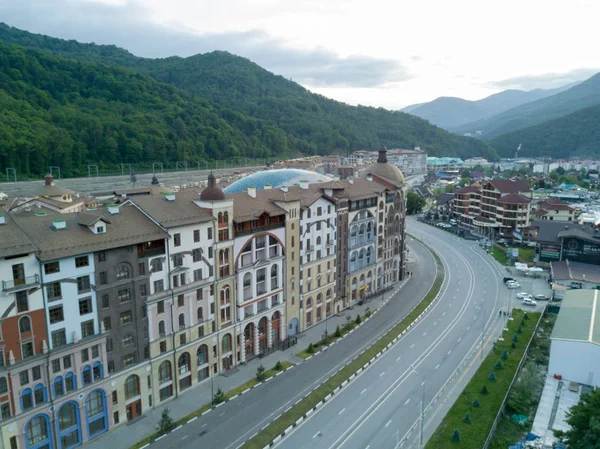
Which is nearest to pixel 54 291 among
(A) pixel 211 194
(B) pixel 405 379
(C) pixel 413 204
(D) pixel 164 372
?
(D) pixel 164 372

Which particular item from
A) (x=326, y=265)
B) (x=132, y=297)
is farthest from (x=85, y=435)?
(x=326, y=265)

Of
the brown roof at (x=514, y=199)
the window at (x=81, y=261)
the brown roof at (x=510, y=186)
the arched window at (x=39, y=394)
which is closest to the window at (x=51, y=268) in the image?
the window at (x=81, y=261)

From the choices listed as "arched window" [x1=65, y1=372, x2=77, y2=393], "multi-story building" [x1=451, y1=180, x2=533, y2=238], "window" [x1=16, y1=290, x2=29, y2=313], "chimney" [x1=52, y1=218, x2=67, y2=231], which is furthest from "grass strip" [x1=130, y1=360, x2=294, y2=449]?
"multi-story building" [x1=451, y1=180, x2=533, y2=238]

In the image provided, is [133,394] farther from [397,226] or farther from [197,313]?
[397,226]

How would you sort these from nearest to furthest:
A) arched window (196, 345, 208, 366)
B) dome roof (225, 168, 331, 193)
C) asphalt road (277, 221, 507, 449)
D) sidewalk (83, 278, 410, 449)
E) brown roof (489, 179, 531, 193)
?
1. sidewalk (83, 278, 410, 449)
2. asphalt road (277, 221, 507, 449)
3. arched window (196, 345, 208, 366)
4. dome roof (225, 168, 331, 193)
5. brown roof (489, 179, 531, 193)

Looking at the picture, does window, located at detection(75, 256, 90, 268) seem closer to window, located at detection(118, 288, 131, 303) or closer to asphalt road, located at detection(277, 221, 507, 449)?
window, located at detection(118, 288, 131, 303)

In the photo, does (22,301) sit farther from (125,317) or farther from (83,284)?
(125,317)

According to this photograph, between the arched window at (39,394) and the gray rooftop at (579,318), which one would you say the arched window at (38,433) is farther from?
the gray rooftop at (579,318)
